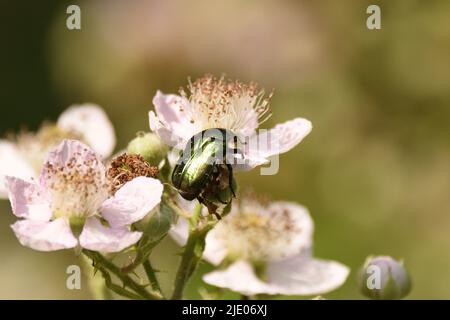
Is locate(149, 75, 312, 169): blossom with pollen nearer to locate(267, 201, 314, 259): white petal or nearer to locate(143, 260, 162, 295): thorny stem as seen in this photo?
locate(143, 260, 162, 295): thorny stem

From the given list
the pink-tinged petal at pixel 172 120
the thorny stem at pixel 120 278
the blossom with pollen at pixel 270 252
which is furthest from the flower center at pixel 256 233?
the thorny stem at pixel 120 278

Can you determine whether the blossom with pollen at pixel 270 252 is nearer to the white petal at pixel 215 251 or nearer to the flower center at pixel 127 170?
the white petal at pixel 215 251

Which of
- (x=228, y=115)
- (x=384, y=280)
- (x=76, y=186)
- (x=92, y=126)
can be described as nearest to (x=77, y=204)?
(x=76, y=186)

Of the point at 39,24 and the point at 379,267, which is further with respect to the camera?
the point at 39,24

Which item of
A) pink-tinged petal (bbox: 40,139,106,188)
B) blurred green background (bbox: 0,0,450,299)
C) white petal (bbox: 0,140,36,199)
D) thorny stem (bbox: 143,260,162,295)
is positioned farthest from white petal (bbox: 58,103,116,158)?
blurred green background (bbox: 0,0,450,299)

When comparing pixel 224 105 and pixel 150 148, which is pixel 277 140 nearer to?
pixel 224 105
